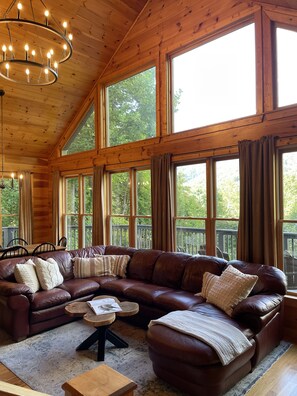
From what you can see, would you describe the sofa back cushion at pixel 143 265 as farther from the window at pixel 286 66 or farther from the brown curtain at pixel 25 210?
the brown curtain at pixel 25 210

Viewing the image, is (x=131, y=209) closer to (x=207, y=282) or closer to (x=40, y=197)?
(x=207, y=282)

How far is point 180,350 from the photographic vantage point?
2.39 metres

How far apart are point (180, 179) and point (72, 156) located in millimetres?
3358

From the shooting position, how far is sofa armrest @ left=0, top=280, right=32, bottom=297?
3453 millimetres

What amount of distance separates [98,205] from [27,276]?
8.73 feet

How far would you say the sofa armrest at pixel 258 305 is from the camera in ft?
Result: 9.15

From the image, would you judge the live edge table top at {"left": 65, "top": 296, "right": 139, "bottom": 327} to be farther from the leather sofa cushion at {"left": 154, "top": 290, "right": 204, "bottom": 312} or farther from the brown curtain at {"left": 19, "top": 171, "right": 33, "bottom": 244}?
the brown curtain at {"left": 19, "top": 171, "right": 33, "bottom": 244}

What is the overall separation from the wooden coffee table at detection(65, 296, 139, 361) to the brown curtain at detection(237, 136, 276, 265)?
1.80 meters

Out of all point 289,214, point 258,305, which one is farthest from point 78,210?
point 258,305

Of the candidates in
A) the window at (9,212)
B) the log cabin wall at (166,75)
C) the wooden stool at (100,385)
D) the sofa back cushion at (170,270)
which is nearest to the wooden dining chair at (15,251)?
the window at (9,212)

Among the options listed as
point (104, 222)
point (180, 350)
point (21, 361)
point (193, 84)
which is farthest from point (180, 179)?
point (21, 361)

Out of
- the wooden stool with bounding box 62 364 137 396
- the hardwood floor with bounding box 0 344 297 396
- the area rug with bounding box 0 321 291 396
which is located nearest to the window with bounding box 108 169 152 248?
the area rug with bounding box 0 321 291 396

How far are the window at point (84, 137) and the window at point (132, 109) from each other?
0.57 m

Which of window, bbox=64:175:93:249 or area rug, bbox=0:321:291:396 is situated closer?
area rug, bbox=0:321:291:396
